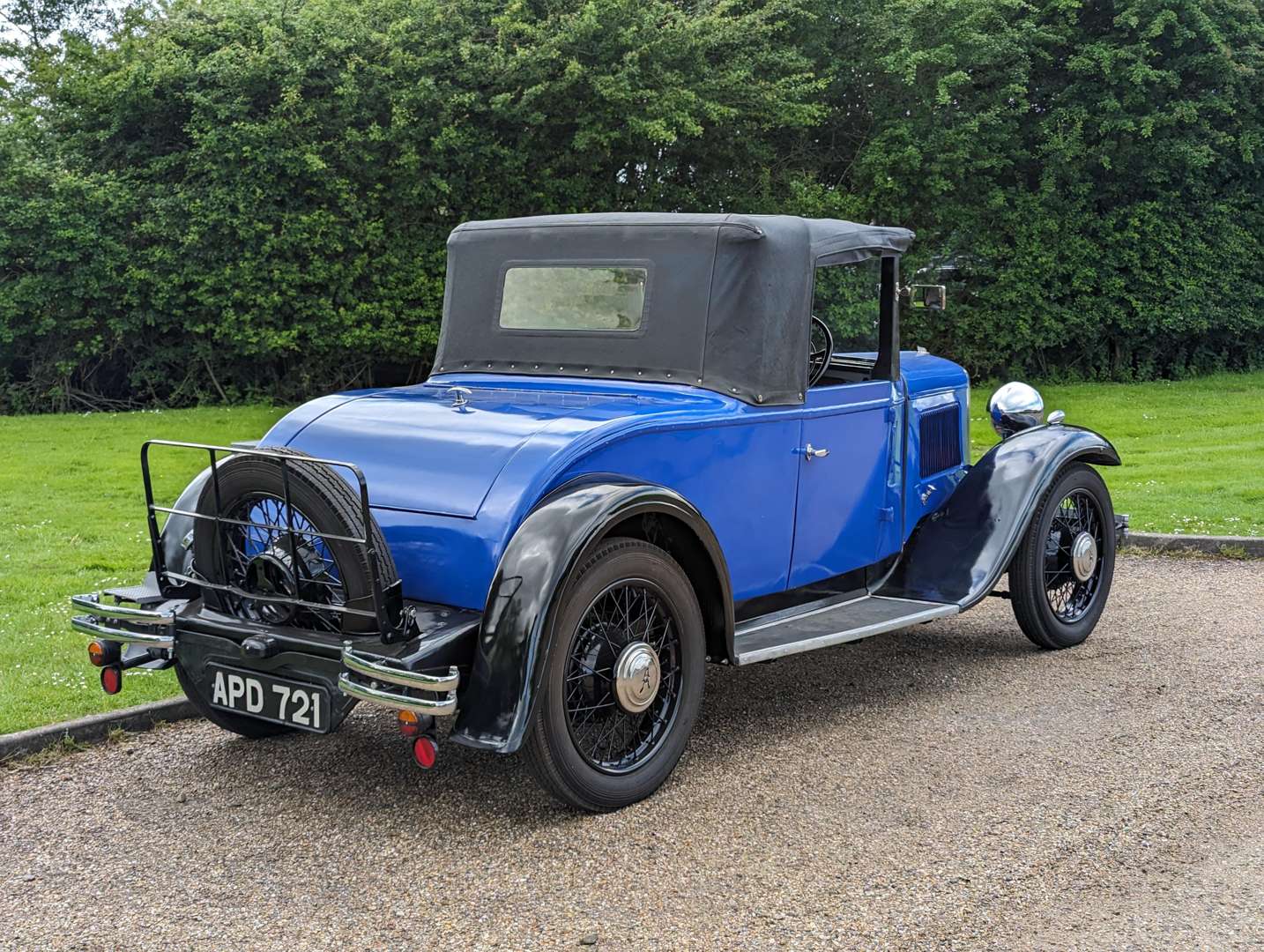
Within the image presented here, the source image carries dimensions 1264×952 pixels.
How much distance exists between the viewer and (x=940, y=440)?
20.8 feet

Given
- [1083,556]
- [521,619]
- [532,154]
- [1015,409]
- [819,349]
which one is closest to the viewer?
[521,619]

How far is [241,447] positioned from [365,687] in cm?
98

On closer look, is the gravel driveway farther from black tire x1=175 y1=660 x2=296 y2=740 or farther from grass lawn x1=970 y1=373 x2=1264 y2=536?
grass lawn x1=970 y1=373 x2=1264 y2=536

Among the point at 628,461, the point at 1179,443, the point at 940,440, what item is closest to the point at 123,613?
the point at 628,461

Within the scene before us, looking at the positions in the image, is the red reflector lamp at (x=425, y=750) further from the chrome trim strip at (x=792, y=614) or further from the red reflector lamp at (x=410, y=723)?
the chrome trim strip at (x=792, y=614)

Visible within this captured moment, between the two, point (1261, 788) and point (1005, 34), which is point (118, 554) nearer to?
point (1261, 788)

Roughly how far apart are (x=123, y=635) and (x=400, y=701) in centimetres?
127

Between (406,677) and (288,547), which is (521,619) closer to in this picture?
(406,677)

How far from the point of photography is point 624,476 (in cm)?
440

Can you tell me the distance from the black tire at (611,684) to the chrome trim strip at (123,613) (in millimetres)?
1371

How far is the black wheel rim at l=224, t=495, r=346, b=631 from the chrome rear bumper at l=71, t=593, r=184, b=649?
25cm

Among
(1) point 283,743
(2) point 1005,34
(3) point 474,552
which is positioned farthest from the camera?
(2) point 1005,34

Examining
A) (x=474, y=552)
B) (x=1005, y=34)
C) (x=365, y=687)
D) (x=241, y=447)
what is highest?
(x=1005, y=34)

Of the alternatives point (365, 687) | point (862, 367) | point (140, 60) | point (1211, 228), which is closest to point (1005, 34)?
point (1211, 228)
